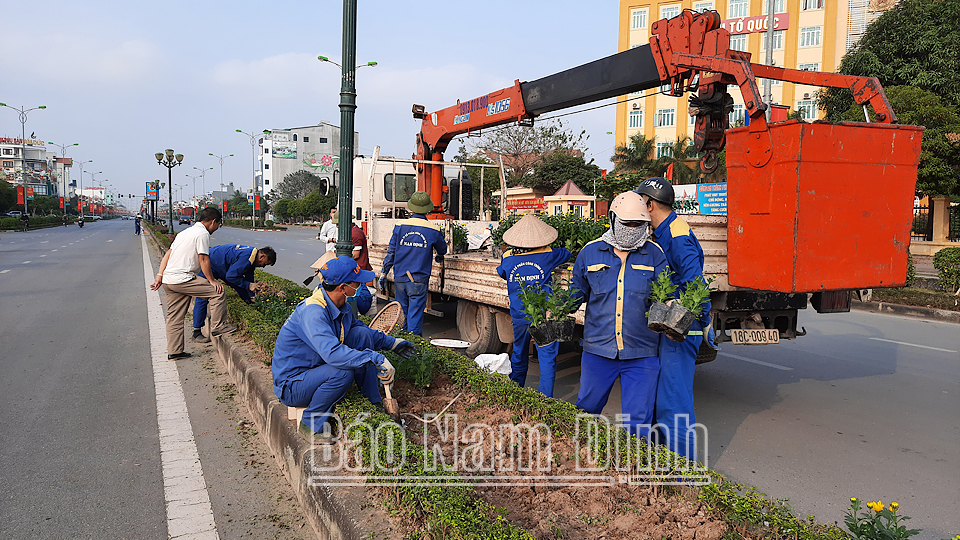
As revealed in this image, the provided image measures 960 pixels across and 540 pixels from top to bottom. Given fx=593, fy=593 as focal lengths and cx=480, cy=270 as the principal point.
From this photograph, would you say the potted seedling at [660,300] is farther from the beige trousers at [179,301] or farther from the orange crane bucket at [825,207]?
the beige trousers at [179,301]

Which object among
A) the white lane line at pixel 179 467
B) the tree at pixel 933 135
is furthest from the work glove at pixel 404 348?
the tree at pixel 933 135

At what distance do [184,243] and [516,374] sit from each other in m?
4.04

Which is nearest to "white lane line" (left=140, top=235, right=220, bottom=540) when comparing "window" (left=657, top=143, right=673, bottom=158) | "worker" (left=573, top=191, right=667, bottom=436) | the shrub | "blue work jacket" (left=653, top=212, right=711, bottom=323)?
"worker" (left=573, top=191, right=667, bottom=436)

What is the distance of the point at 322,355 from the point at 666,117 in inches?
1564

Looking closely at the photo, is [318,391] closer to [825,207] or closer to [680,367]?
[680,367]

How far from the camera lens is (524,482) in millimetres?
2904

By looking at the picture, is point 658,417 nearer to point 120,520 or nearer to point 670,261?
point 670,261

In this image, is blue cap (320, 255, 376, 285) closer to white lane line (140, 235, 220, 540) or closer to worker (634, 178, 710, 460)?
white lane line (140, 235, 220, 540)

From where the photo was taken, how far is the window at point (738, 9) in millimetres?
37594

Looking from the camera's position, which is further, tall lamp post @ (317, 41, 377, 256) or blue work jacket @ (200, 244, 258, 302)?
blue work jacket @ (200, 244, 258, 302)

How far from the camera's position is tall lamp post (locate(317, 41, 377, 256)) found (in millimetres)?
5453

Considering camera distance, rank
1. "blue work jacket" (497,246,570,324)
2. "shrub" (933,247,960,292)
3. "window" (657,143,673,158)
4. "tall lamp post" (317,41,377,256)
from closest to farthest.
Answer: "blue work jacket" (497,246,570,324) < "tall lamp post" (317,41,377,256) < "shrub" (933,247,960,292) < "window" (657,143,673,158)

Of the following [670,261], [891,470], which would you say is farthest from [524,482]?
[891,470]

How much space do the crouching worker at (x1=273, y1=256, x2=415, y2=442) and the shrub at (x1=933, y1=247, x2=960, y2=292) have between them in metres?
11.4
